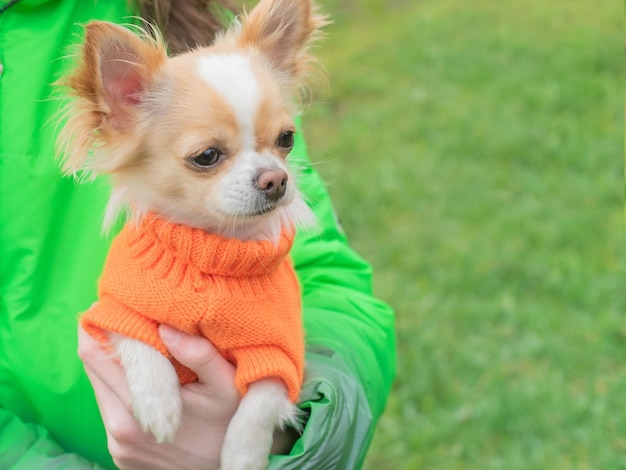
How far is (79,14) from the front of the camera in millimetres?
1926

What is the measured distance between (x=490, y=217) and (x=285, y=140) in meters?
3.68

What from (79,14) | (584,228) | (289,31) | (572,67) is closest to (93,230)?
(79,14)

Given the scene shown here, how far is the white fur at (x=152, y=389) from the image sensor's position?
165 centimetres

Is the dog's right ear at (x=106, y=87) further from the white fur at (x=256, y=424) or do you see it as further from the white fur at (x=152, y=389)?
the white fur at (x=256, y=424)

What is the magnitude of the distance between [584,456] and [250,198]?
2577 mm

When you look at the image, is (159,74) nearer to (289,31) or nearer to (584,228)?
(289,31)

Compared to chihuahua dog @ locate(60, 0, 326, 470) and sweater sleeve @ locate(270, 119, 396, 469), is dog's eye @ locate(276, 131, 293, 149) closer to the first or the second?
chihuahua dog @ locate(60, 0, 326, 470)

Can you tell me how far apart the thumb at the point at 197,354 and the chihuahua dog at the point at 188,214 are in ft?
0.08

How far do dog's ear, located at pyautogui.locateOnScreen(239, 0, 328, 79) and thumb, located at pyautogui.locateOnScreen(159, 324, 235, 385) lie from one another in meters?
0.70

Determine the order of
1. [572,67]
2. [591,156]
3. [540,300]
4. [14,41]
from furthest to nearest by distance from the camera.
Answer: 1. [572,67]
2. [591,156]
3. [540,300]
4. [14,41]

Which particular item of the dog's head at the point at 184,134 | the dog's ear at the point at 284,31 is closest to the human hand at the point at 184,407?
the dog's head at the point at 184,134

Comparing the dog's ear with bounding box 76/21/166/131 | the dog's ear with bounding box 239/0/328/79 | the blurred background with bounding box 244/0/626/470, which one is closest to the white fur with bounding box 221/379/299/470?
the dog's ear with bounding box 76/21/166/131

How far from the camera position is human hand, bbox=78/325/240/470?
1690 millimetres

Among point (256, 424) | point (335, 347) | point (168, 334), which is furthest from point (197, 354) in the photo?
point (335, 347)
